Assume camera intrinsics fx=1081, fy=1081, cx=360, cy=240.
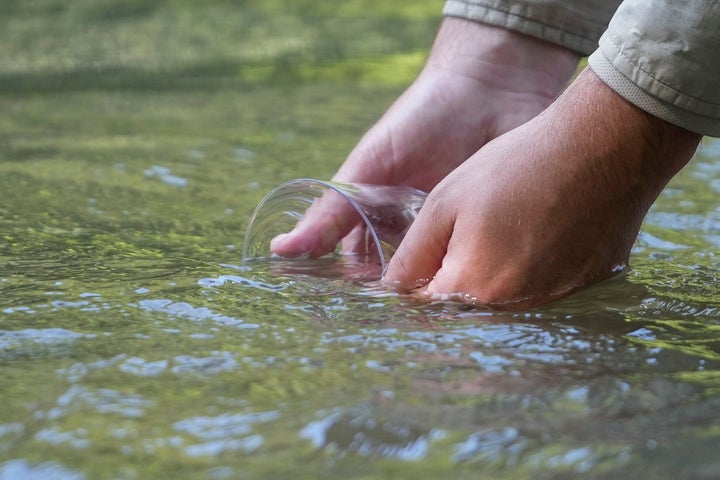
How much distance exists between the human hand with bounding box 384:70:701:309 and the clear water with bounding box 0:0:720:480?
54 millimetres

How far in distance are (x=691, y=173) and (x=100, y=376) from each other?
72.2 inches

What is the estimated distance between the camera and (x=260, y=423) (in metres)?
1.04

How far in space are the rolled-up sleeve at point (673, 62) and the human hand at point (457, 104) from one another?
1.93 feet

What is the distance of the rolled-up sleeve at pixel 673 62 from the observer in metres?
1.36

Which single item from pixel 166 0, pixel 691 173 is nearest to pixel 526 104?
pixel 691 173

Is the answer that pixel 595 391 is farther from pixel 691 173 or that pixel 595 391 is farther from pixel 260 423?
pixel 691 173

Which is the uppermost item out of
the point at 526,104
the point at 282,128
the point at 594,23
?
the point at 594,23

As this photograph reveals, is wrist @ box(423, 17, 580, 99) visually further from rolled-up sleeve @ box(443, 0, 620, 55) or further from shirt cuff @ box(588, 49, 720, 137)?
shirt cuff @ box(588, 49, 720, 137)

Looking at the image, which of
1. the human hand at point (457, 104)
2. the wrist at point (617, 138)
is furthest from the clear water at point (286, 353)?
the human hand at point (457, 104)

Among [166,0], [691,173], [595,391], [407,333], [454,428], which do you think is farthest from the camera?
[166,0]

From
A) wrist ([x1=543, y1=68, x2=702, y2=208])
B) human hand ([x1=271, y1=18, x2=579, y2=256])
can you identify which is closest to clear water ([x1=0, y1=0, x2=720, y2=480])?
wrist ([x1=543, y1=68, x2=702, y2=208])

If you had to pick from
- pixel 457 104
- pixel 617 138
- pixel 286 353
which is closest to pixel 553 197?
pixel 617 138

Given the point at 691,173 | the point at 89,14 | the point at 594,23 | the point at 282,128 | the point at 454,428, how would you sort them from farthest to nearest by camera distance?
the point at 89,14, the point at 282,128, the point at 691,173, the point at 594,23, the point at 454,428

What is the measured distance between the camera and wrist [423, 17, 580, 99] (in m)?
2.00
